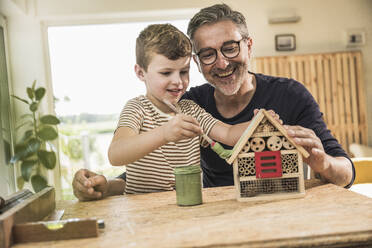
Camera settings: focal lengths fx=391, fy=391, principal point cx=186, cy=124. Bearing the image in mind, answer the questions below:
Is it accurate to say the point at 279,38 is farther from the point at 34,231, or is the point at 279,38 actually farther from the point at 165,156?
the point at 34,231

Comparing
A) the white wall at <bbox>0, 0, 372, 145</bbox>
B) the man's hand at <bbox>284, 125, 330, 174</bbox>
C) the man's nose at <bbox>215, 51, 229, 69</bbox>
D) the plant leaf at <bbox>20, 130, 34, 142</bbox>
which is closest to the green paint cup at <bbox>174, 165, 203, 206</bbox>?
the man's hand at <bbox>284, 125, 330, 174</bbox>

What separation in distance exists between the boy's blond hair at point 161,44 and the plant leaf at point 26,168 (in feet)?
9.22

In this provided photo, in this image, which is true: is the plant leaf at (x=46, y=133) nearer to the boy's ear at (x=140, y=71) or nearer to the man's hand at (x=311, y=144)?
the boy's ear at (x=140, y=71)

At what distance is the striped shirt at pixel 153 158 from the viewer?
1.44 m

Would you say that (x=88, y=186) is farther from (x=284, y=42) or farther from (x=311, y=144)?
(x=284, y=42)

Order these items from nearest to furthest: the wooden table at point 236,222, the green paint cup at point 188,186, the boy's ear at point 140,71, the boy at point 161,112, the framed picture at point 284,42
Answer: the wooden table at point 236,222 → the green paint cup at point 188,186 → the boy at point 161,112 → the boy's ear at point 140,71 → the framed picture at point 284,42

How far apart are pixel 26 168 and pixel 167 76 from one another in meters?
2.94

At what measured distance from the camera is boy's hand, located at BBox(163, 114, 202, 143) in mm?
1088

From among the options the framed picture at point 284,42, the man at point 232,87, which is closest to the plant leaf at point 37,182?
the man at point 232,87

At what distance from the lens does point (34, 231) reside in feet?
2.67

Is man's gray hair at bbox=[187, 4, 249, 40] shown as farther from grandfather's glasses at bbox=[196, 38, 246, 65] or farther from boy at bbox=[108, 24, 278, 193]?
boy at bbox=[108, 24, 278, 193]

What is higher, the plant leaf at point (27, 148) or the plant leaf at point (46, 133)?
the plant leaf at point (46, 133)

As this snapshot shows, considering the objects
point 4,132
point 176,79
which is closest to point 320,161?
point 176,79

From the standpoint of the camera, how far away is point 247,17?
4.68 m
